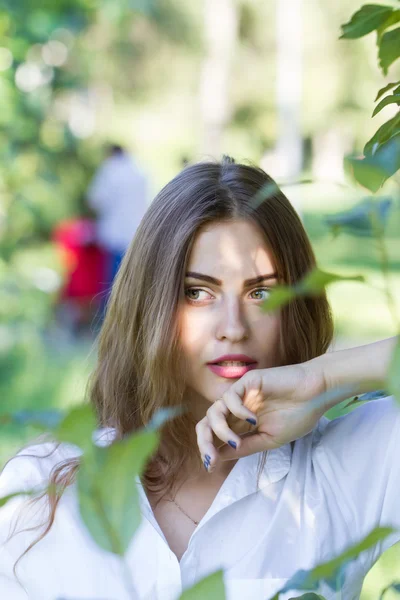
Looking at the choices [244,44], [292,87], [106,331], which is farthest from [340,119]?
[106,331]

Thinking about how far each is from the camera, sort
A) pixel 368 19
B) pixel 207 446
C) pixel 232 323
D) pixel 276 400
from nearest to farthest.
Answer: pixel 368 19
pixel 207 446
pixel 276 400
pixel 232 323

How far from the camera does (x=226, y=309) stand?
56.8 inches

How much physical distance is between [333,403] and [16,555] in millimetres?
526

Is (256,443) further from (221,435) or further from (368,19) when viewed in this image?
(368,19)

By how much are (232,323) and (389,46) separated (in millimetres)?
566

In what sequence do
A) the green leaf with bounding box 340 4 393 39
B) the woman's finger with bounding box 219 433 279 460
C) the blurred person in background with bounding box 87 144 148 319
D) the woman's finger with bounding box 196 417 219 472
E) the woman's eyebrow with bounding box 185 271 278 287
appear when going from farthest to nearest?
the blurred person in background with bounding box 87 144 148 319 < the woman's eyebrow with bounding box 185 271 278 287 < the woman's finger with bounding box 219 433 279 460 < the woman's finger with bounding box 196 417 219 472 < the green leaf with bounding box 340 4 393 39

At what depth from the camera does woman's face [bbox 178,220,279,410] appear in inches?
56.9

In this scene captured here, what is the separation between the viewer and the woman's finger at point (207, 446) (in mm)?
1196

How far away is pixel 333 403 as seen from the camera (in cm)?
129

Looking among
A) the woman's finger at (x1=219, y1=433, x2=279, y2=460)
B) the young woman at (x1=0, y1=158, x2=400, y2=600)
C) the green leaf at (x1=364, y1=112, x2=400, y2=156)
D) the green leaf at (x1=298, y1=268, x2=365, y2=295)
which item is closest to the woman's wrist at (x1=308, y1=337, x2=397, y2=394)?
the young woman at (x1=0, y1=158, x2=400, y2=600)

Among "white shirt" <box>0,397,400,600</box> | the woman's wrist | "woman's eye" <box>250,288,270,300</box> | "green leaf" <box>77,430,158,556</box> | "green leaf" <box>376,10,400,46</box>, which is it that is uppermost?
A: "green leaf" <box>376,10,400,46</box>

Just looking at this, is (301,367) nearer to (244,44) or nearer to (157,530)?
(157,530)

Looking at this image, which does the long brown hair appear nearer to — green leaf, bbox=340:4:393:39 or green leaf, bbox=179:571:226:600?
green leaf, bbox=340:4:393:39

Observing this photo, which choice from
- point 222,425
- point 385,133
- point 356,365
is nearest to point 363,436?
point 356,365
